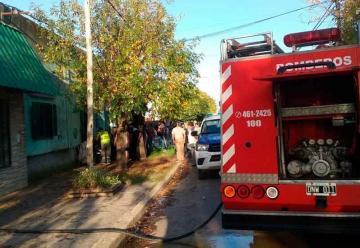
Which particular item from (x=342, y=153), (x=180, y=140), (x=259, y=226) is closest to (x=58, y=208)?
(x=259, y=226)

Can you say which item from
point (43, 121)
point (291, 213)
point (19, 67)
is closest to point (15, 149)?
point (19, 67)

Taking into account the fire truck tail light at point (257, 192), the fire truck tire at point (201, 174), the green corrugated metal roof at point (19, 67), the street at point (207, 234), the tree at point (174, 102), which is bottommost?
the street at point (207, 234)

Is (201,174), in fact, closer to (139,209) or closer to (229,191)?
(139,209)

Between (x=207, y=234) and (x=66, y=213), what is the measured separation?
9.92ft

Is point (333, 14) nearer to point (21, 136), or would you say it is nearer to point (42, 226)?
point (21, 136)

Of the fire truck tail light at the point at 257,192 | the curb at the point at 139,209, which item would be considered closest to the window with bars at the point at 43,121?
the curb at the point at 139,209

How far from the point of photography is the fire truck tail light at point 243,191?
6004 mm

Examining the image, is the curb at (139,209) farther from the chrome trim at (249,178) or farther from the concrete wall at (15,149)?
the concrete wall at (15,149)

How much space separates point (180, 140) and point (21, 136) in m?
8.29

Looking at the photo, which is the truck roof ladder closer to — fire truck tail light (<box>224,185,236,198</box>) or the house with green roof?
fire truck tail light (<box>224,185,236,198</box>)

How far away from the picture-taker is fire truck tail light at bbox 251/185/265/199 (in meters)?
5.95

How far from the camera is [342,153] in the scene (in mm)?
6145

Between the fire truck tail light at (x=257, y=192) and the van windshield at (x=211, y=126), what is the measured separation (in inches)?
385

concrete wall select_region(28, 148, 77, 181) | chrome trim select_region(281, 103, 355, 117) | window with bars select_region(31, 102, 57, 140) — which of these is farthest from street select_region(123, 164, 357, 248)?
window with bars select_region(31, 102, 57, 140)
